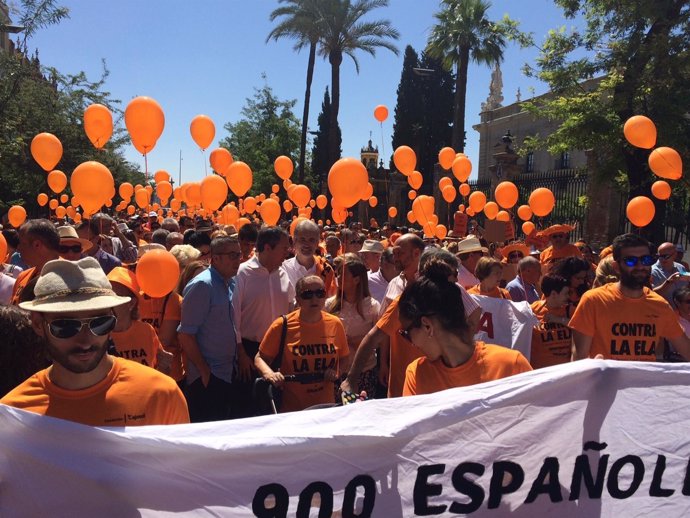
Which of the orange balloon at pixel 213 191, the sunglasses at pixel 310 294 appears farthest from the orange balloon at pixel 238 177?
the sunglasses at pixel 310 294

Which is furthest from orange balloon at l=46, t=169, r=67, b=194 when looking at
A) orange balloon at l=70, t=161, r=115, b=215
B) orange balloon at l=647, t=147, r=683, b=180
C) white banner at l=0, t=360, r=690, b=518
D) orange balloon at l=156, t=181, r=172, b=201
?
white banner at l=0, t=360, r=690, b=518

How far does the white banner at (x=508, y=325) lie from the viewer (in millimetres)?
4672

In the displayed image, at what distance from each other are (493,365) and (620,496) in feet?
2.25

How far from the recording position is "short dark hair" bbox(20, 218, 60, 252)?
14.7 ft

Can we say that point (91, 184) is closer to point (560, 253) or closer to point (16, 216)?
point (16, 216)

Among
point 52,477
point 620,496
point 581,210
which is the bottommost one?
point 620,496

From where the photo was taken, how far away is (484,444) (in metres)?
2.36

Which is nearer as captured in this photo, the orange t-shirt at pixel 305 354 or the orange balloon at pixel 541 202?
the orange t-shirt at pixel 305 354

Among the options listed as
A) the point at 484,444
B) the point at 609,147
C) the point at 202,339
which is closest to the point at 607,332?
the point at 484,444

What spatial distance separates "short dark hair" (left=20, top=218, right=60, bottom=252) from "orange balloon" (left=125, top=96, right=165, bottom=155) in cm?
289

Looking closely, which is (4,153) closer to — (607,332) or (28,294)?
(28,294)

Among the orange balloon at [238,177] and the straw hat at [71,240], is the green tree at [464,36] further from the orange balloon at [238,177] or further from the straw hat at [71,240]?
the straw hat at [71,240]

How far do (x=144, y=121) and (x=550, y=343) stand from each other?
5.04 meters

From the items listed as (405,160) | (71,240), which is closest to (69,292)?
(71,240)
